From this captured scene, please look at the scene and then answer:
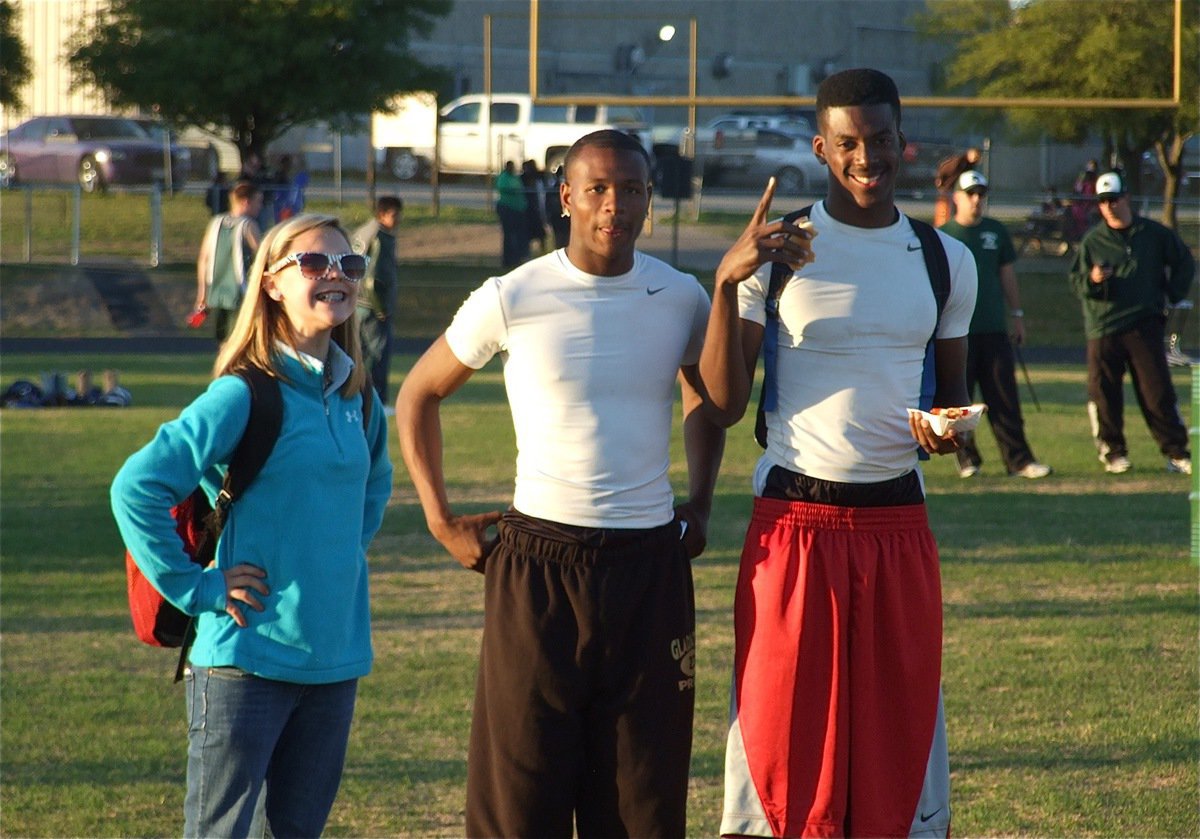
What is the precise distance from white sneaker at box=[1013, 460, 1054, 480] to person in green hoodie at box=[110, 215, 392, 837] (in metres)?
8.95

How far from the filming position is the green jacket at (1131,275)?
477 inches

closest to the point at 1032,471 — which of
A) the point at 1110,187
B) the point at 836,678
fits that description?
the point at 1110,187

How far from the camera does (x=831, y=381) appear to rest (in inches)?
156

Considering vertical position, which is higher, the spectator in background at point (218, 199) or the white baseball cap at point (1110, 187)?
the spectator in background at point (218, 199)

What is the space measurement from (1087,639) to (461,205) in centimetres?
2753

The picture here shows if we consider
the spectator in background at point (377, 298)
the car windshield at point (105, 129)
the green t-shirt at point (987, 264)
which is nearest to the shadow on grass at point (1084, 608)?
the green t-shirt at point (987, 264)

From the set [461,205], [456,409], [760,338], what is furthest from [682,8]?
[461,205]

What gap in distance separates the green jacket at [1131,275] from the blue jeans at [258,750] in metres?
9.43

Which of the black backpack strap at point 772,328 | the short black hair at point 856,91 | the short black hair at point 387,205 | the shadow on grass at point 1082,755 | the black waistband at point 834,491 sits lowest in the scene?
the shadow on grass at point 1082,755

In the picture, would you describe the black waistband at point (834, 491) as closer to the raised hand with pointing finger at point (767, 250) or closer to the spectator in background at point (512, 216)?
the raised hand with pointing finger at point (767, 250)

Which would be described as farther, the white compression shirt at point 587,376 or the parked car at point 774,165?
the parked car at point 774,165

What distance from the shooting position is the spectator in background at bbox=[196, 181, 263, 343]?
46.0 ft

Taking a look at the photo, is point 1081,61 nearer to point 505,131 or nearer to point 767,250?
point 505,131

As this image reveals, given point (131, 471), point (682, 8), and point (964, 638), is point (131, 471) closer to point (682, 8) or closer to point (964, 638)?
point (964, 638)
